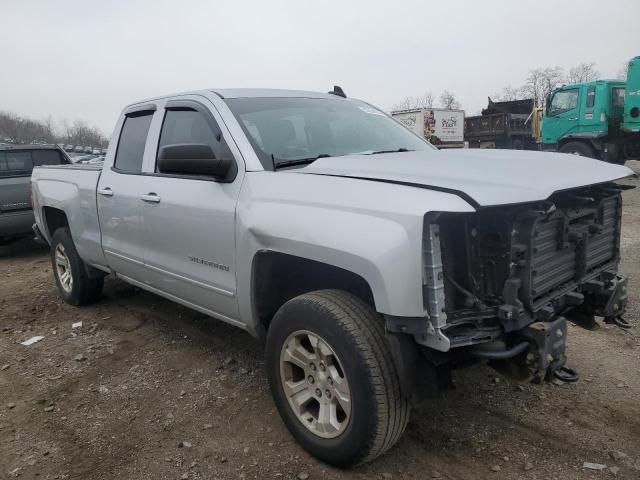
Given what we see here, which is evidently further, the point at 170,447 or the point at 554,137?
the point at 554,137

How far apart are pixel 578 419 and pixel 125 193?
3465 millimetres

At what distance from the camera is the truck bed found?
457 cm

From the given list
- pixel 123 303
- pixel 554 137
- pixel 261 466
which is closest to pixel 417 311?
pixel 261 466

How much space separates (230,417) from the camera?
3.16 m

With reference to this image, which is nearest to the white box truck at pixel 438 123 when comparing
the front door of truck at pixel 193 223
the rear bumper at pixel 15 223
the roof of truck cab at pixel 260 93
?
the rear bumper at pixel 15 223

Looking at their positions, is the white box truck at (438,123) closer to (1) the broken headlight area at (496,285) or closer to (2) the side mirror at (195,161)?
(2) the side mirror at (195,161)

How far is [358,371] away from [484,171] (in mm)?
1091

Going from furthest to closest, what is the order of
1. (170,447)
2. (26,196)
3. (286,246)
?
(26,196), (170,447), (286,246)

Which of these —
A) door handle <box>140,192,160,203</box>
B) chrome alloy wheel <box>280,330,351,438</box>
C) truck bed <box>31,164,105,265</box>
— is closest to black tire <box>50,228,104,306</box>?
truck bed <box>31,164,105,265</box>

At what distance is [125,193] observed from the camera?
13.2ft

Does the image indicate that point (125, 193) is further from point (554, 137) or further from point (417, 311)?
point (554, 137)

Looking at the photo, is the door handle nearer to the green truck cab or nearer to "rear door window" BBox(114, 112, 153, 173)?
"rear door window" BBox(114, 112, 153, 173)

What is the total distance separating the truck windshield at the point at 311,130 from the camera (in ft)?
10.4

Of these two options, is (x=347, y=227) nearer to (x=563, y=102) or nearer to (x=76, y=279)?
(x=76, y=279)
